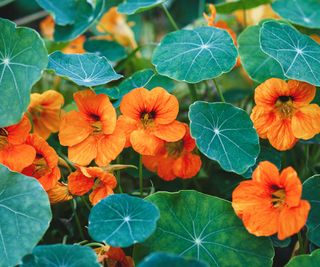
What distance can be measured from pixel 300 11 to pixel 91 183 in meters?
0.78

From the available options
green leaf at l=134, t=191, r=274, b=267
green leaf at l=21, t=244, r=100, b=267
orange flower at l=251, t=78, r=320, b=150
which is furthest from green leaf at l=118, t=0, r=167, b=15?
green leaf at l=21, t=244, r=100, b=267

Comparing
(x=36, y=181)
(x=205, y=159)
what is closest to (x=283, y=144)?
(x=205, y=159)

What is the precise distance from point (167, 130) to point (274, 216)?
292 millimetres

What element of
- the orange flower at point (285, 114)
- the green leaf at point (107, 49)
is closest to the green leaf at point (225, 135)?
the orange flower at point (285, 114)

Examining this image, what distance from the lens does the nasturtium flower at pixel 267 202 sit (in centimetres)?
101

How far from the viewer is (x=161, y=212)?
3.67 feet

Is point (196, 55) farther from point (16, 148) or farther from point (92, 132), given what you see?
point (16, 148)

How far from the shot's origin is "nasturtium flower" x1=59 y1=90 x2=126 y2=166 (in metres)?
1.16

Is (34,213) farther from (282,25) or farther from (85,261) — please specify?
(282,25)

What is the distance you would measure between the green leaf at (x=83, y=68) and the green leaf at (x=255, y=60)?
34cm

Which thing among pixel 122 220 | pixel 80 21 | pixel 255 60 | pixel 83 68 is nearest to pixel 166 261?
pixel 122 220

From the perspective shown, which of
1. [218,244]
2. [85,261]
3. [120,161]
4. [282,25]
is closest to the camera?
[85,261]

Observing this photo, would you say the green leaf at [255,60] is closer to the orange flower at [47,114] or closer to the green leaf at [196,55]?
the green leaf at [196,55]

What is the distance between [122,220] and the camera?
103 cm
